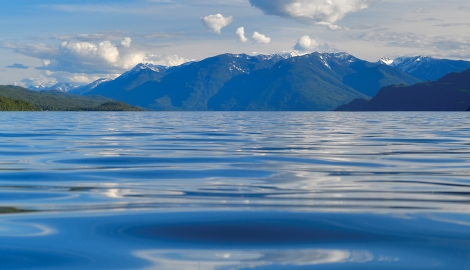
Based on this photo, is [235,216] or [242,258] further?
[235,216]

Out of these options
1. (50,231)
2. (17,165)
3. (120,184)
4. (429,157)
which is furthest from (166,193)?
(429,157)

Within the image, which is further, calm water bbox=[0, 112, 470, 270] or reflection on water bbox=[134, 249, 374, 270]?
calm water bbox=[0, 112, 470, 270]

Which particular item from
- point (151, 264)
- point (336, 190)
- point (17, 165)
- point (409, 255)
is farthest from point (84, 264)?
point (17, 165)

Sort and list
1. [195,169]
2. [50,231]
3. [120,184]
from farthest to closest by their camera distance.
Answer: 1. [195,169]
2. [120,184]
3. [50,231]

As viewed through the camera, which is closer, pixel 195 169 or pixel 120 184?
pixel 120 184

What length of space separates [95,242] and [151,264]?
3.36 ft

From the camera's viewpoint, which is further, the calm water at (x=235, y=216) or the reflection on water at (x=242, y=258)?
the calm water at (x=235, y=216)

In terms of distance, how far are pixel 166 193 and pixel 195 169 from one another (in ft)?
12.0

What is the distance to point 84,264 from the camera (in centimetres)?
484

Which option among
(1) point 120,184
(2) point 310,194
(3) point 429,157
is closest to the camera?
(2) point 310,194

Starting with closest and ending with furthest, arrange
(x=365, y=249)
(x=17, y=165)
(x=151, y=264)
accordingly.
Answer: (x=151, y=264) → (x=365, y=249) → (x=17, y=165)

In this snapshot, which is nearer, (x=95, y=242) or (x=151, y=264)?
(x=151, y=264)

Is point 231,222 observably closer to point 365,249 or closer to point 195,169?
point 365,249

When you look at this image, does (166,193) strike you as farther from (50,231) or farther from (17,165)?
(17,165)
